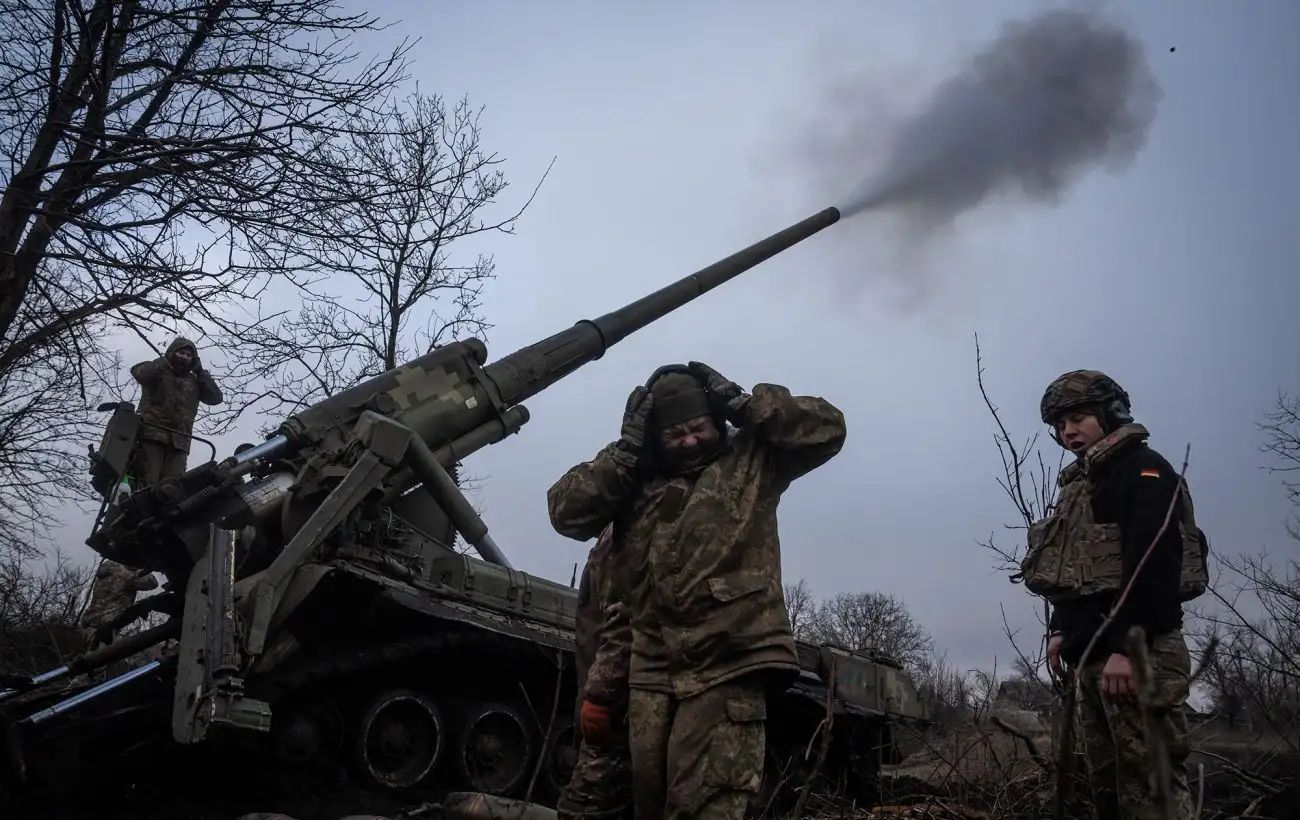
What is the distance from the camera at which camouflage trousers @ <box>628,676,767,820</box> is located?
144 inches

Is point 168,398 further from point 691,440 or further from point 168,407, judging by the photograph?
point 691,440

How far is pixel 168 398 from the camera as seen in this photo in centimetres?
948

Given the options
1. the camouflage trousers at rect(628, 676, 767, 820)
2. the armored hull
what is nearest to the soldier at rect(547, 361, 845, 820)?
the camouflage trousers at rect(628, 676, 767, 820)

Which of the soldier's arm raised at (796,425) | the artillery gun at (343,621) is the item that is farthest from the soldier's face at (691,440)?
the artillery gun at (343,621)

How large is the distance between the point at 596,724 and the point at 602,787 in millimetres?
227

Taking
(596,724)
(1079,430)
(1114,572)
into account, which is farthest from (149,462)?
(1114,572)

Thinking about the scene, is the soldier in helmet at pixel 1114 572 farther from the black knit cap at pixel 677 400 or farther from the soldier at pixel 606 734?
the soldier at pixel 606 734

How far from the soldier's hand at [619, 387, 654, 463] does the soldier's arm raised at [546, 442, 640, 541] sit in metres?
0.03

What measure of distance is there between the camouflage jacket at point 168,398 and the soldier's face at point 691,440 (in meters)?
6.34

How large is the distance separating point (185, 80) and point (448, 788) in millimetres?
5050

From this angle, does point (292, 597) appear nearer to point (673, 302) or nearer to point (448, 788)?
point (448, 788)

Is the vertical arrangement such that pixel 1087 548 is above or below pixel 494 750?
above

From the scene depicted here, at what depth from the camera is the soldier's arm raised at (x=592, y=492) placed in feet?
14.1

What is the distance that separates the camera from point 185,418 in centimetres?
951
